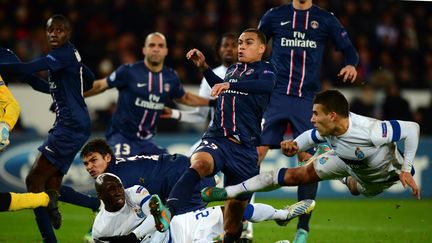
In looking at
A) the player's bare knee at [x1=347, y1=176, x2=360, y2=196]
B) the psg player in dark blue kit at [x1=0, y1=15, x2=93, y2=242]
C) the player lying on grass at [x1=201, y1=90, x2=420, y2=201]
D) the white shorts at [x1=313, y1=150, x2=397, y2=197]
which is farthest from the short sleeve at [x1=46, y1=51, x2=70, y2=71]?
the player's bare knee at [x1=347, y1=176, x2=360, y2=196]

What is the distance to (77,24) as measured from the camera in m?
15.6

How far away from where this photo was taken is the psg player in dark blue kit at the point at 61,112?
8.58 metres

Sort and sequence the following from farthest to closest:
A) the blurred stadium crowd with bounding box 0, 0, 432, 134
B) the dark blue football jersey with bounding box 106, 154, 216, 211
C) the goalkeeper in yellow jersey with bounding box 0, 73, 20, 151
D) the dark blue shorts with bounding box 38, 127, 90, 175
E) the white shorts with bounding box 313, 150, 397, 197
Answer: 1. the blurred stadium crowd with bounding box 0, 0, 432, 134
2. the dark blue shorts with bounding box 38, 127, 90, 175
3. the dark blue football jersey with bounding box 106, 154, 216, 211
4. the white shorts with bounding box 313, 150, 397, 197
5. the goalkeeper in yellow jersey with bounding box 0, 73, 20, 151

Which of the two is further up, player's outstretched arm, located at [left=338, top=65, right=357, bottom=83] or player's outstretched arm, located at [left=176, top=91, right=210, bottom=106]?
player's outstretched arm, located at [left=338, top=65, right=357, bottom=83]

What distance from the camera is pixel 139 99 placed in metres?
10.2

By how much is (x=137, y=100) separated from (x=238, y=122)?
2774mm

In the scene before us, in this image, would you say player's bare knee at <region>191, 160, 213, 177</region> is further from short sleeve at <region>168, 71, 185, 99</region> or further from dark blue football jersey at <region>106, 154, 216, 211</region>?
short sleeve at <region>168, 71, 185, 99</region>

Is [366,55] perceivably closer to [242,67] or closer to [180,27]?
[180,27]

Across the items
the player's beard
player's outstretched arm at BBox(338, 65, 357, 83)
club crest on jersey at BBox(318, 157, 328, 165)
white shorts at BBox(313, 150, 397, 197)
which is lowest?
white shorts at BBox(313, 150, 397, 197)

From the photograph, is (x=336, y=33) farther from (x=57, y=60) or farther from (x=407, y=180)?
(x=57, y=60)

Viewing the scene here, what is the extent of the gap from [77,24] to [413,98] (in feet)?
22.3

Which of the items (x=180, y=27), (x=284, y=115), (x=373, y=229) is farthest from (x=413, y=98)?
(x=284, y=115)

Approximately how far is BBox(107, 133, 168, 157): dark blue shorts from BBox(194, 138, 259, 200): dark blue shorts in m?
2.40

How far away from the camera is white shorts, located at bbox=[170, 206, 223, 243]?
7.41m
